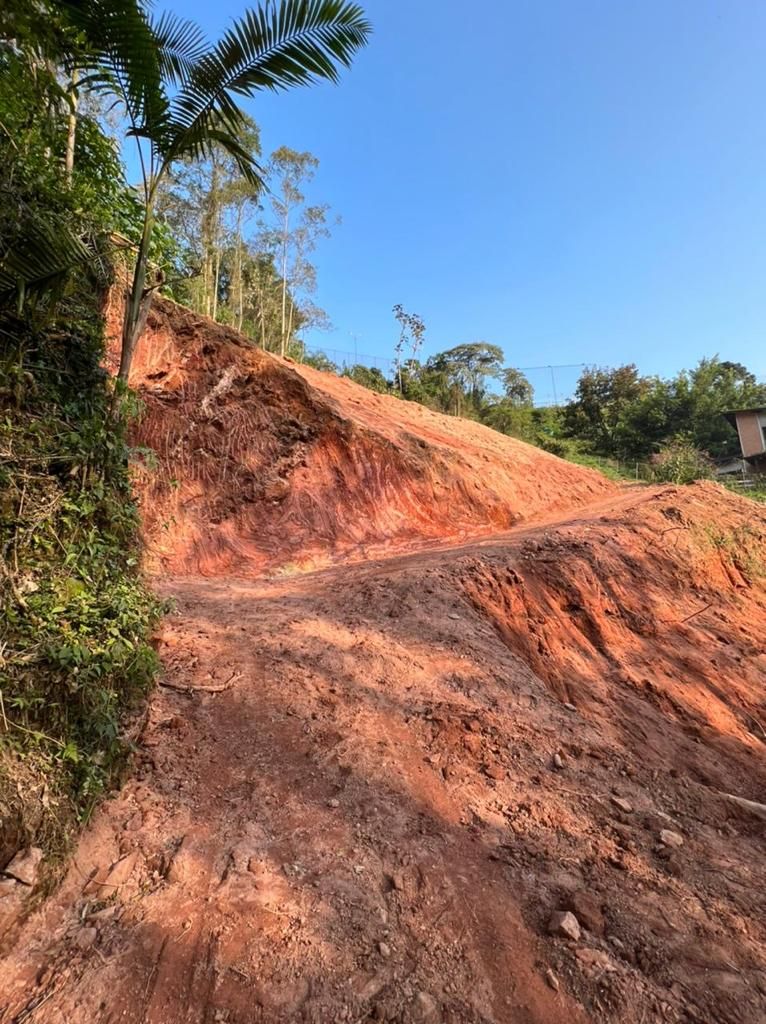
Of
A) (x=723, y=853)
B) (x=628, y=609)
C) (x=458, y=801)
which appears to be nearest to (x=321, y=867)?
(x=458, y=801)

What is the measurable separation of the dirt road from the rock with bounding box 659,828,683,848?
0.05ft

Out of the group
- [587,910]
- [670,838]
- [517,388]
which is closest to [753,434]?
[517,388]

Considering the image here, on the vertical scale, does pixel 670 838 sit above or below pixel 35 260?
below

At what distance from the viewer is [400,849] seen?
2.66 metres

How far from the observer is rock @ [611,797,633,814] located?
10.7ft

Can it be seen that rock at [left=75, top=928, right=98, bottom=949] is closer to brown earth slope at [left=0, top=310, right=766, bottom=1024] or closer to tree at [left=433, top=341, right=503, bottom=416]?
brown earth slope at [left=0, top=310, right=766, bottom=1024]

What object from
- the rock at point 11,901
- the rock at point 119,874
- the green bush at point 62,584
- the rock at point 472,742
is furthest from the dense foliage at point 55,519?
the rock at point 472,742

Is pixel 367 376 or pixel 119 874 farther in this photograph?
pixel 367 376

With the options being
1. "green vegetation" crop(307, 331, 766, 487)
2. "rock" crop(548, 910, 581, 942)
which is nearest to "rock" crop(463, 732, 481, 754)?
"rock" crop(548, 910, 581, 942)

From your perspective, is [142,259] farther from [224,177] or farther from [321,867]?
[224,177]

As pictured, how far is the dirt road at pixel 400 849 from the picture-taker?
192 centimetres

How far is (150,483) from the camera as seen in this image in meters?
9.40

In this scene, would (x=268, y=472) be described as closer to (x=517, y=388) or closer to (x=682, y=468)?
(x=682, y=468)

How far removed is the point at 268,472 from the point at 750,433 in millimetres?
29943
